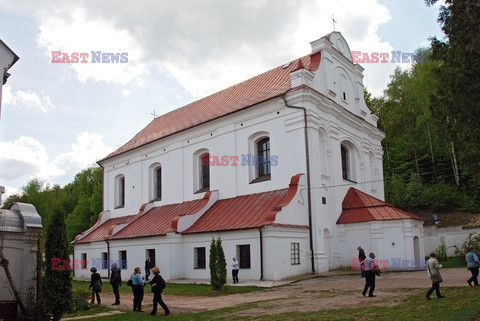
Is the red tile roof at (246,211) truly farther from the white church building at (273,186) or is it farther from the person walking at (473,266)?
the person walking at (473,266)

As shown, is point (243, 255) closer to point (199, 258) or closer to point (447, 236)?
point (199, 258)

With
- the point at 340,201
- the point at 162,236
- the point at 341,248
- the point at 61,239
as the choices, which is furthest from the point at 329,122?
the point at 61,239

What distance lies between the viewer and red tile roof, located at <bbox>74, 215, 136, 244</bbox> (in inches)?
1241

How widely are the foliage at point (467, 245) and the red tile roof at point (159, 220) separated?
15.2 m

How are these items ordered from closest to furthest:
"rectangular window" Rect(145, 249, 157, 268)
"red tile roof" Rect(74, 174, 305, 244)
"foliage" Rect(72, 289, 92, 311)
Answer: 1. "foliage" Rect(72, 289, 92, 311)
2. "red tile roof" Rect(74, 174, 305, 244)
3. "rectangular window" Rect(145, 249, 157, 268)

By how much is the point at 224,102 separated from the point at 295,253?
40.4 feet

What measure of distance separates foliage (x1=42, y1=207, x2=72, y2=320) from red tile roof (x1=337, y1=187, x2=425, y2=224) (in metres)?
16.1

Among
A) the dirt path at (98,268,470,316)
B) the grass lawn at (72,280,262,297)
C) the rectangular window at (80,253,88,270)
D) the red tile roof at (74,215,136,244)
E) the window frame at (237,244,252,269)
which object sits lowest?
the grass lawn at (72,280,262,297)

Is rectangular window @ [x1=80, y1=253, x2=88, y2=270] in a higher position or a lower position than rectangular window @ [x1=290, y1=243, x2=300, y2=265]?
lower

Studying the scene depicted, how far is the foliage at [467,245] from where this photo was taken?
26889 millimetres

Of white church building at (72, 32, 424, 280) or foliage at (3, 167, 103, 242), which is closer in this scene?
white church building at (72, 32, 424, 280)

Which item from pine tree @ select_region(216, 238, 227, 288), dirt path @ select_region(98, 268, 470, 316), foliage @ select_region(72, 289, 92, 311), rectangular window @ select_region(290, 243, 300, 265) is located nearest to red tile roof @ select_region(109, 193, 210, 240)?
pine tree @ select_region(216, 238, 227, 288)

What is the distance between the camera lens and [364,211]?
2466 cm

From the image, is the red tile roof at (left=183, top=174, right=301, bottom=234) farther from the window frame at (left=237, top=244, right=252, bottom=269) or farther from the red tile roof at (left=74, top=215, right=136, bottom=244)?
the red tile roof at (left=74, top=215, right=136, bottom=244)
